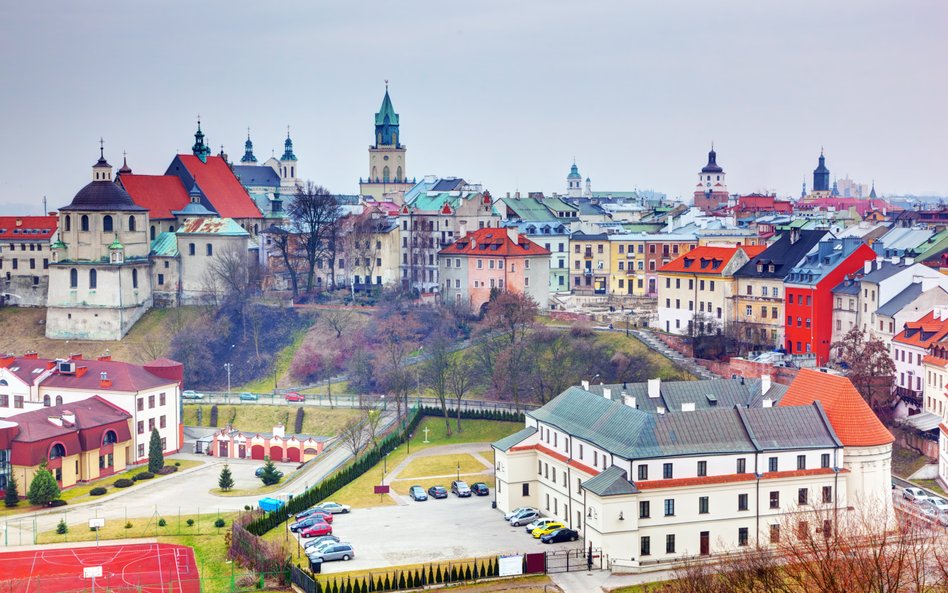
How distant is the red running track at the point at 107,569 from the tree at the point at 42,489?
380 inches

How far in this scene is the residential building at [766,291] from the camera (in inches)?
3366

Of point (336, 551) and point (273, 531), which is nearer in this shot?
point (336, 551)

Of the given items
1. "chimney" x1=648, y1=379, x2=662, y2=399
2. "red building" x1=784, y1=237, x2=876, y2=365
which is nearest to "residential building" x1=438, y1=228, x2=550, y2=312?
"red building" x1=784, y1=237, x2=876, y2=365

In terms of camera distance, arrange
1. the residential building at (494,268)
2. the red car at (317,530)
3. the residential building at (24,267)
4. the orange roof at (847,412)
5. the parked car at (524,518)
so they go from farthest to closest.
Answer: the residential building at (24,267)
the residential building at (494,268)
the parked car at (524,518)
the red car at (317,530)
the orange roof at (847,412)

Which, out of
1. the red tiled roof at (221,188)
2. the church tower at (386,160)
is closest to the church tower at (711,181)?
the church tower at (386,160)

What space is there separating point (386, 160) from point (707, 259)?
83.6m

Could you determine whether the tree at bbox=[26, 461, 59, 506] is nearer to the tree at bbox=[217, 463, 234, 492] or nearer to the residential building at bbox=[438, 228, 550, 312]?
the tree at bbox=[217, 463, 234, 492]

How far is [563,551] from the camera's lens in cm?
5559

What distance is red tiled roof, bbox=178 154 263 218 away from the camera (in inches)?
4705

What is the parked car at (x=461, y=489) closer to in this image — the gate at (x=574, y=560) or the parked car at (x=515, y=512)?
the parked car at (x=515, y=512)

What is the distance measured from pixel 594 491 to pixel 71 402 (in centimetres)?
4112

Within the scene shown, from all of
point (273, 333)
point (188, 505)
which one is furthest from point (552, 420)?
point (273, 333)

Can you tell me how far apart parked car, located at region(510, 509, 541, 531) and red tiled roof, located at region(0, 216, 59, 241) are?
66.8 metres

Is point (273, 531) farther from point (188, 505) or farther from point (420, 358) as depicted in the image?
point (420, 358)
